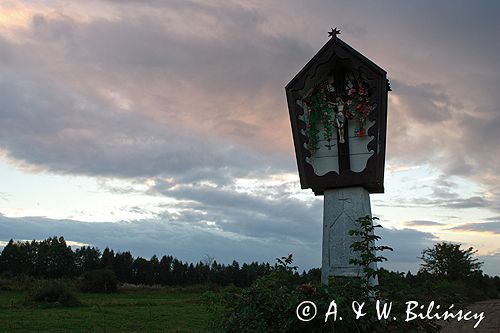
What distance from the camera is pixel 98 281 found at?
4050cm

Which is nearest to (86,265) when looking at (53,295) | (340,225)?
(53,295)

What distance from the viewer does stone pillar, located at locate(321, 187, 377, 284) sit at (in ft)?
22.6

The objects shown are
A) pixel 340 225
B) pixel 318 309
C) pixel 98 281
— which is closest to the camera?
pixel 318 309

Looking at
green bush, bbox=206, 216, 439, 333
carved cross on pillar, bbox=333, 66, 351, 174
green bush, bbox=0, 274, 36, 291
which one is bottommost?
green bush, bbox=206, 216, 439, 333

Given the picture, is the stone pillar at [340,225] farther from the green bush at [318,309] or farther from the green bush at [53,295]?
the green bush at [53,295]

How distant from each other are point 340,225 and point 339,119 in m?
1.61

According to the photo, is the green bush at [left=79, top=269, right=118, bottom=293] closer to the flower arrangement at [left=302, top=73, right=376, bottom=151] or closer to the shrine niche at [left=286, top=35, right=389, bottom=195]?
the shrine niche at [left=286, top=35, right=389, bottom=195]

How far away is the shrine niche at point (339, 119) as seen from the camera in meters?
7.07

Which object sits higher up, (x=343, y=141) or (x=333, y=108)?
(x=333, y=108)

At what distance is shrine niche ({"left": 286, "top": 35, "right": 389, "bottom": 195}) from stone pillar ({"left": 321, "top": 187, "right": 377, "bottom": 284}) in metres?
0.16

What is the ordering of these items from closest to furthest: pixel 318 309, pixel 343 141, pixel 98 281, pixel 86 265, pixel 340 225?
pixel 318 309 < pixel 340 225 < pixel 343 141 < pixel 98 281 < pixel 86 265

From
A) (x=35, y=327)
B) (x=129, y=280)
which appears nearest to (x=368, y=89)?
(x=35, y=327)

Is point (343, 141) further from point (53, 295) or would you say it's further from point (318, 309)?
point (53, 295)

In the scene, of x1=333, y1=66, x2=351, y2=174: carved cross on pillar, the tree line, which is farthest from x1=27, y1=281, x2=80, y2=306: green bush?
the tree line
